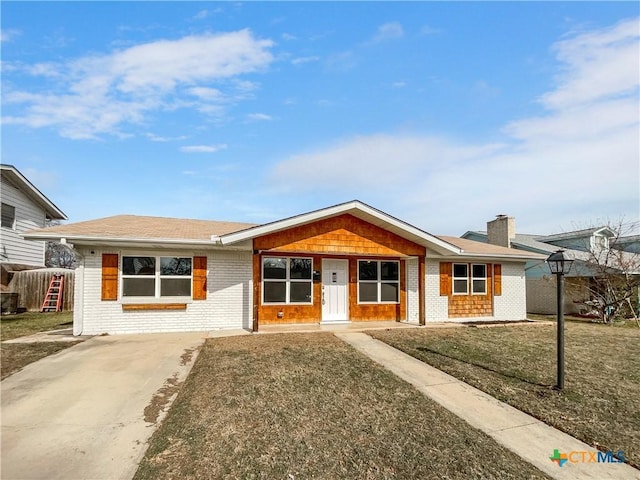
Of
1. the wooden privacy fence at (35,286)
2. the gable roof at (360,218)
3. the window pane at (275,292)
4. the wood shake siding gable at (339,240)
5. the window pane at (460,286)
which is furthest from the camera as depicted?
the wooden privacy fence at (35,286)

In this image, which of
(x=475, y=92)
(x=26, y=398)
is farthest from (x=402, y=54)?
(x=26, y=398)

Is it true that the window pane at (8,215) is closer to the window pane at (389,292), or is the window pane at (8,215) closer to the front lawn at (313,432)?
the front lawn at (313,432)

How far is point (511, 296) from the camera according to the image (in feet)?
47.2

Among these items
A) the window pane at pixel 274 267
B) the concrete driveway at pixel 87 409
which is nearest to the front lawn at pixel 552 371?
the window pane at pixel 274 267

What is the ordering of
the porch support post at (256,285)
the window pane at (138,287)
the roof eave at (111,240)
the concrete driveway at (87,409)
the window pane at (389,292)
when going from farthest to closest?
the window pane at (389,292), the porch support post at (256,285), the window pane at (138,287), the roof eave at (111,240), the concrete driveway at (87,409)

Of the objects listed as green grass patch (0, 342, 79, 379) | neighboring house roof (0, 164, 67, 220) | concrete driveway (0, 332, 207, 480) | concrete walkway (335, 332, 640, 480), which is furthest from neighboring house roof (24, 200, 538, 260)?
neighboring house roof (0, 164, 67, 220)

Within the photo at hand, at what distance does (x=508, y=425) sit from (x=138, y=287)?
930 cm

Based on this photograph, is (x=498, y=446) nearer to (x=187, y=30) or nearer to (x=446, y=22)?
(x=446, y=22)

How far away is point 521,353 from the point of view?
8039mm

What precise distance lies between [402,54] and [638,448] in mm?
9296

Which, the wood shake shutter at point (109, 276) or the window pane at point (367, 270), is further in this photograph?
the window pane at point (367, 270)

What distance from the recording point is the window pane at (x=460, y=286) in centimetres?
1343

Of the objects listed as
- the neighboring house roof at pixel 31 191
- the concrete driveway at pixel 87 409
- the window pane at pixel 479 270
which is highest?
the neighboring house roof at pixel 31 191

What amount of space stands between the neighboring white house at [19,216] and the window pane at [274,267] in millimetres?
10683
